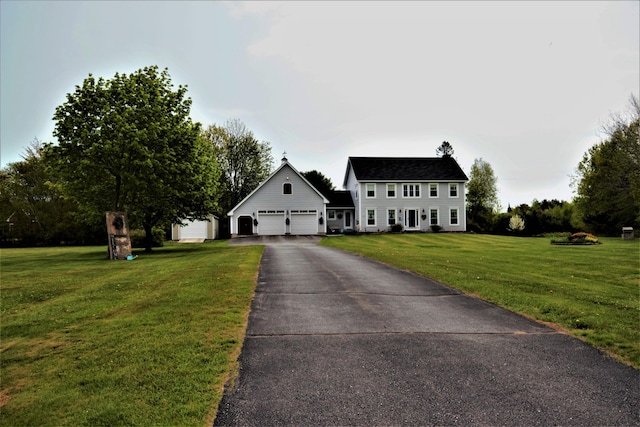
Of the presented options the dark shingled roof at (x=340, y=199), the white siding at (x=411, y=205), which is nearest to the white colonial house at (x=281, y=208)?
the dark shingled roof at (x=340, y=199)

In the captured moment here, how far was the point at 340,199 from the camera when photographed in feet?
164

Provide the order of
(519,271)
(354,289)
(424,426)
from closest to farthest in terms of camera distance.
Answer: (424,426) → (354,289) → (519,271)

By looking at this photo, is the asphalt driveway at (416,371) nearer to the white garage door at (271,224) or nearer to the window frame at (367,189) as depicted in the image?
the white garage door at (271,224)

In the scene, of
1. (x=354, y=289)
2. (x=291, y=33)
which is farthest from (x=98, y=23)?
(x=354, y=289)

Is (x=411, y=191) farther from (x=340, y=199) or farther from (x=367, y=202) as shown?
(x=340, y=199)

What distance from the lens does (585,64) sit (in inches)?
824

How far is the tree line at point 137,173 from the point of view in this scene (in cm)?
2283

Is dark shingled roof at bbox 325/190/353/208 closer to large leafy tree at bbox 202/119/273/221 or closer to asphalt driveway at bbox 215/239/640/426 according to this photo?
large leafy tree at bbox 202/119/273/221

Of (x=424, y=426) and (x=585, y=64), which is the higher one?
(x=585, y=64)

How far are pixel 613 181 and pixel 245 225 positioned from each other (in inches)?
1441

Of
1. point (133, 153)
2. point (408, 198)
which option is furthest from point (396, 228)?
point (133, 153)

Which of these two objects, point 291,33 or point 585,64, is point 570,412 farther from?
point 585,64

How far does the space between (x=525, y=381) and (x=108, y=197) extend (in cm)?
2654

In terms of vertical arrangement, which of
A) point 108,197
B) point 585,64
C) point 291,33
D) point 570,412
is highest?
point 291,33
